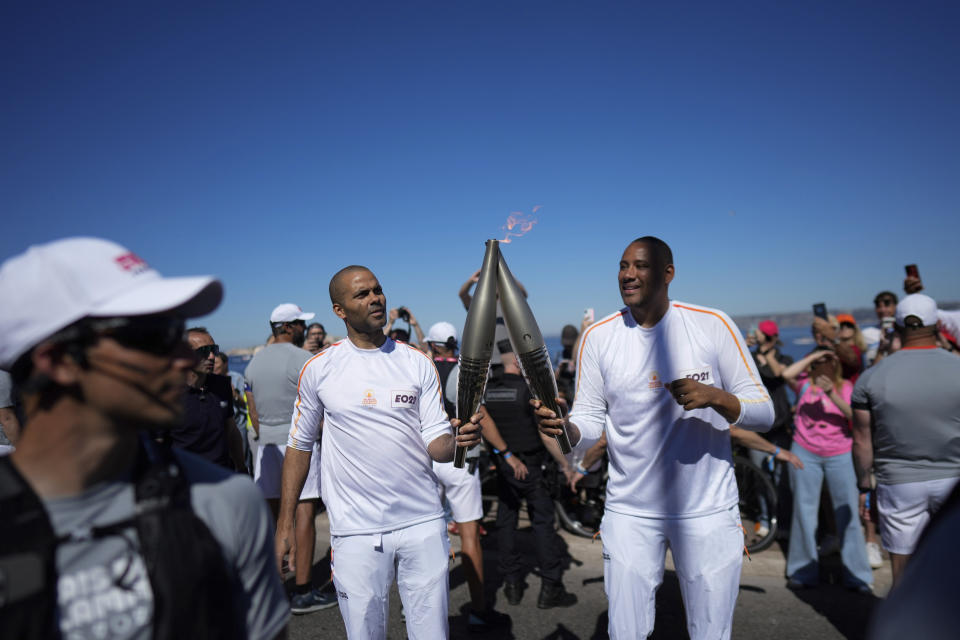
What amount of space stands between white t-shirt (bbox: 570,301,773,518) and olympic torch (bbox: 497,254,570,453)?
1.60ft

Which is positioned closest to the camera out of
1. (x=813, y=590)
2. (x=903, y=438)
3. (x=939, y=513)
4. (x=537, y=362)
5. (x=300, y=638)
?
(x=939, y=513)

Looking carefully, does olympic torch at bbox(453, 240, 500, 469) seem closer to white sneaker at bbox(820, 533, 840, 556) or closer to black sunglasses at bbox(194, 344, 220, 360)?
black sunglasses at bbox(194, 344, 220, 360)

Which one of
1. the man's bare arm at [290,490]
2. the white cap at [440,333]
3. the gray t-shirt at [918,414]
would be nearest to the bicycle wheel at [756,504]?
the gray t-shirt at [918,414]

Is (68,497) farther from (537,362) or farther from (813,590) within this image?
(813,590)

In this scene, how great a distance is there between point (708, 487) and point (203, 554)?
99.2 inches

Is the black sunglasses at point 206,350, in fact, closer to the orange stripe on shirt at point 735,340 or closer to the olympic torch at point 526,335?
the olympic torch at point 526,335

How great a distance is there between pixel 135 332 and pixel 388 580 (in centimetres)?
229

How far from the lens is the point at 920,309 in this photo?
12.5ft

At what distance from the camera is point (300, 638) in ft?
14.8

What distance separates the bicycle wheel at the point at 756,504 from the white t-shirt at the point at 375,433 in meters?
3.74

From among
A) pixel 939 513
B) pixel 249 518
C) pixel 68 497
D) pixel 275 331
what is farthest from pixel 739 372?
pixel 275 331

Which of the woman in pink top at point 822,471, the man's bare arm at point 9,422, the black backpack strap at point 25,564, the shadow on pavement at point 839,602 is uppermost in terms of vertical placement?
the black backpack strap at point 25,564

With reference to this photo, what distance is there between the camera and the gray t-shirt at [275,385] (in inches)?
228

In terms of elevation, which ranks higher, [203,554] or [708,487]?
[203,554]
